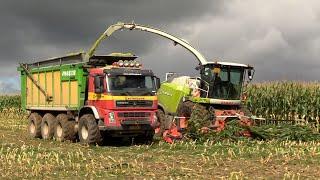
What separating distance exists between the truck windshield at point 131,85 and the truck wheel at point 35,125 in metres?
5.86

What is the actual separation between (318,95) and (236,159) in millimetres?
12413

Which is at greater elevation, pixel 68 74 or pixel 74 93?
pixel 68 74

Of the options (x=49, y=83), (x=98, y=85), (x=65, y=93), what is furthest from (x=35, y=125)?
(x=98, y=85)

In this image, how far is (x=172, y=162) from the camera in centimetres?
1226

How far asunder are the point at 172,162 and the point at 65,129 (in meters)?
7.43

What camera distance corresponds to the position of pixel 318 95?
78.2 feet

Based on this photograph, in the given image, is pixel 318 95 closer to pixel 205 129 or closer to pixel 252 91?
pixel 252 91

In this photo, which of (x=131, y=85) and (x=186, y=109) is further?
(x=186, y=109)

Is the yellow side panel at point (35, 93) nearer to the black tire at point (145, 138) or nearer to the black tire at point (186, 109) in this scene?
the black tire at point (145, 138)

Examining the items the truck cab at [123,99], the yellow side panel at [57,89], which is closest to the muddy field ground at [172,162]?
the truck cab at [123,99]

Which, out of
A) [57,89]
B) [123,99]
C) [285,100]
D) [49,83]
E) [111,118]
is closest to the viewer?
[111,118]

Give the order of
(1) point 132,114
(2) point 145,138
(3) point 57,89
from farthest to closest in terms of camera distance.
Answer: (3) point 57,89
(2) point 145,138
(1) point 132,114

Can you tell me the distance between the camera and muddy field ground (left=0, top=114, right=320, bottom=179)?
1044cm

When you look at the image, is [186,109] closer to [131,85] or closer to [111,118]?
[131,85]
